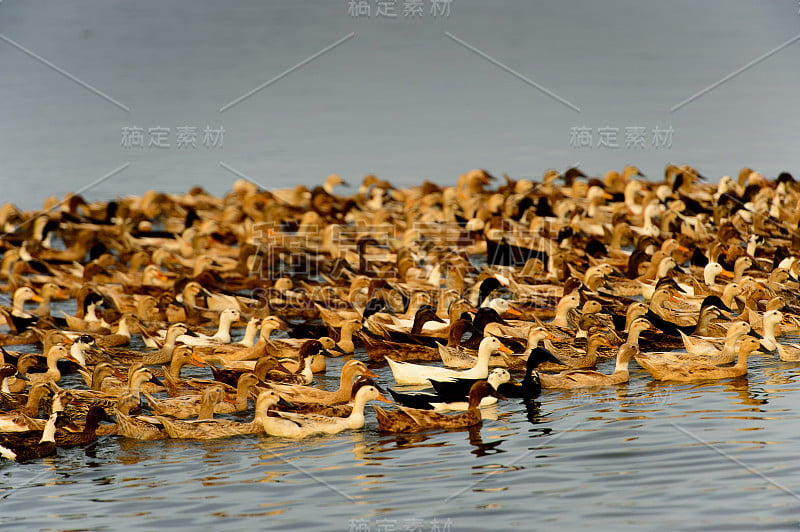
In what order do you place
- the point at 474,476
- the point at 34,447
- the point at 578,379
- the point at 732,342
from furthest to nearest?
1. the point at 732,342
2. the point at 578,379
3. the point at 34,447
4. the point at 474,476

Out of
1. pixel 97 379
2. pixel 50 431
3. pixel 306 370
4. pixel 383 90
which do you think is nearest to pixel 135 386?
pixel 97 379

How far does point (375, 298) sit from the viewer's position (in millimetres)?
18516

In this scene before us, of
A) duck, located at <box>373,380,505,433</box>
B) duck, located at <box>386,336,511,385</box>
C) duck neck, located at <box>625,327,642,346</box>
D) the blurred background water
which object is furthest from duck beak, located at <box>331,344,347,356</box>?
the blurred background water

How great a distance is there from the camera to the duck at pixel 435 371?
563 inches

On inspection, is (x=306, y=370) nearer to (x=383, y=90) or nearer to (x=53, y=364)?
(x=53, y=364)

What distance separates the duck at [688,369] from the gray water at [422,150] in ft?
0.77

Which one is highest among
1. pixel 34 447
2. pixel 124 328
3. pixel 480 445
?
pixel 124 328

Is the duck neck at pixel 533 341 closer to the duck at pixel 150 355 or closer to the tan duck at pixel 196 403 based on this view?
the tan duck at pixel 196 403

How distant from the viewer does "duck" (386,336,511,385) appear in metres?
14.3

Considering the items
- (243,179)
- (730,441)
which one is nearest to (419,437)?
(730,441)

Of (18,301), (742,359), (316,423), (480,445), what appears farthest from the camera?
(18,301)

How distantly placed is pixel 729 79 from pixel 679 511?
3237 centimetres

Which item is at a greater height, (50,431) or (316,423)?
(50,431)

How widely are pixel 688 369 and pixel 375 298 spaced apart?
6143 millimetres
